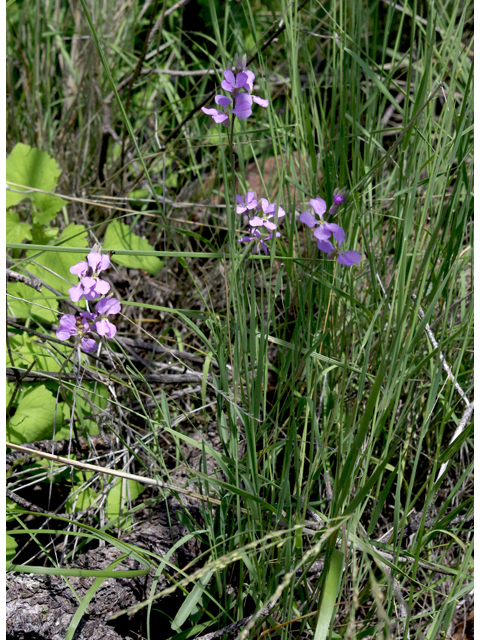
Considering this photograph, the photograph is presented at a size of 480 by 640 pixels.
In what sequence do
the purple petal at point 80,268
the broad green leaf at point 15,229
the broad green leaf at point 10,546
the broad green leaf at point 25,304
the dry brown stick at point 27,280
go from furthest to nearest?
the broad green leaf at point 15,229
the broad green leaf at point 25,304
the dry brown stick at point 27,280
the broad green leaf at point 10,546
the purple petal at point 80,268

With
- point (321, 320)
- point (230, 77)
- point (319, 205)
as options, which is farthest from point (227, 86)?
point (321, 320)

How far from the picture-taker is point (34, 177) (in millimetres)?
1469

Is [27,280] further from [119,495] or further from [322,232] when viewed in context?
[322,232]

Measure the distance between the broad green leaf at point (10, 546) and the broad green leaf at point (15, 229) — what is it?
754mm

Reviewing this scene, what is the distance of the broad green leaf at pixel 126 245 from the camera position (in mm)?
1448

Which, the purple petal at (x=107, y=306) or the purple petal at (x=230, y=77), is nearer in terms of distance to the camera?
the purple petal at (x=230, y=77)

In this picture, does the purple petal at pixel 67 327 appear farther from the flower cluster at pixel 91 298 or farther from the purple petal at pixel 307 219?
the purple petal at pixel 307 219

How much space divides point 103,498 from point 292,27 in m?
1.01

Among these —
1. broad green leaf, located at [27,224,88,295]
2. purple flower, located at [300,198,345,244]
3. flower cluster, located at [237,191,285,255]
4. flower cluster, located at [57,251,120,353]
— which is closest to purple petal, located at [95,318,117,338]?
flower cluster, located at [57,251,120,353]

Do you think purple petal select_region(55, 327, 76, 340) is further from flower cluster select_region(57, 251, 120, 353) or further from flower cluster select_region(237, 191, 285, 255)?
flower cluster select_region(237, 191, 285, 255)

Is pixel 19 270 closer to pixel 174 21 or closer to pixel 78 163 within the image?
pixel 78 163

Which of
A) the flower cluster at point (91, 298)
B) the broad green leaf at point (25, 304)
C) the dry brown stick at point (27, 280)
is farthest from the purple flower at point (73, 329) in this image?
the broad green leaf at point (25, 304)
